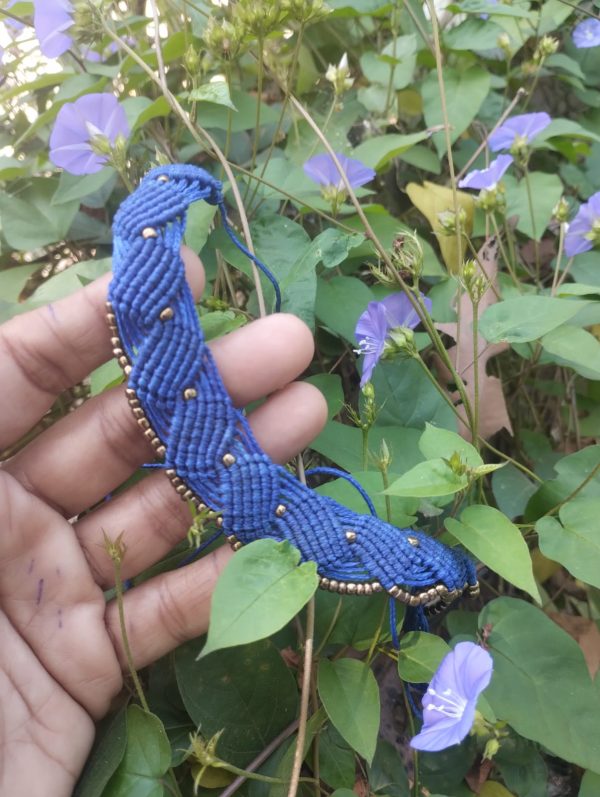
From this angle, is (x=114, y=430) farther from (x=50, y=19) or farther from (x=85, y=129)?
(x=50, y=19)

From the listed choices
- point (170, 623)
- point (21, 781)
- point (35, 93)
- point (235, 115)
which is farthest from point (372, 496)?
point (35, 93)

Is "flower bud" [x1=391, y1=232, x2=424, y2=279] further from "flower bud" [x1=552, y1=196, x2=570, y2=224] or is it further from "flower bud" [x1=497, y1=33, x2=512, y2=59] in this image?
"flower bud" [x1=497, y1=33, x2=512, y2=59]

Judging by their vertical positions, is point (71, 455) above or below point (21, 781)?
above

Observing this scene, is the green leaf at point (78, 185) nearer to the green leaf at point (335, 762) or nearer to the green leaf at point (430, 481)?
the green leaf at point (430, 481)

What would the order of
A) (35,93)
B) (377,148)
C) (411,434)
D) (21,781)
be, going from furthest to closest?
(35,93)
(377,148)
(411,434)
(21,781)

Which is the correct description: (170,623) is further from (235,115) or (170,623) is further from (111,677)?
(235,115)

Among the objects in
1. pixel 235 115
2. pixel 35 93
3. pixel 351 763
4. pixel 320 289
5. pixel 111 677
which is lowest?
pixel 351 763
